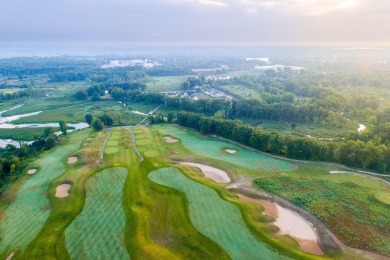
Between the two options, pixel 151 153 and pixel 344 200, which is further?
pixel 151 153

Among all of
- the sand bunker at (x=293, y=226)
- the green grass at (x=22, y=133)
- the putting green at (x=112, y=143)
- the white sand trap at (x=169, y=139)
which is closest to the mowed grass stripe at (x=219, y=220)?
the sand bunker at (x=293, y=226)

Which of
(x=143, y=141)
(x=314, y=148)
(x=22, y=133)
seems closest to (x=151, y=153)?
(x=143, y=141)

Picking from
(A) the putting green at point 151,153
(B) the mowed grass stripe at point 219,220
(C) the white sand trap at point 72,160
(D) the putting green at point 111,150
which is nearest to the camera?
(B) the mowed grass stripe at point 219,220

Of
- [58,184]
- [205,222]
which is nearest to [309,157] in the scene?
[205,222]

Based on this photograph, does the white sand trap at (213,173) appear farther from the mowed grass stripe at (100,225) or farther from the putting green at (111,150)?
the putting green at (111,150)

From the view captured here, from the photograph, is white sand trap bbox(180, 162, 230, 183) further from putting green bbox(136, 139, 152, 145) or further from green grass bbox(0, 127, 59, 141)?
green grass bbox(0, 127, 59, 141)

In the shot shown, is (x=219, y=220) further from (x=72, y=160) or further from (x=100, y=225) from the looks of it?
(x=72, y=160)
